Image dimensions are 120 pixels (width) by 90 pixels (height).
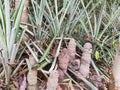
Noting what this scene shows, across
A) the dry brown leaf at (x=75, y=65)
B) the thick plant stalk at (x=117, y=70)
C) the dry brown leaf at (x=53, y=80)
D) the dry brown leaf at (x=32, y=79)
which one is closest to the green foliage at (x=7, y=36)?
the dry brown leaf at (x=32, y=79)

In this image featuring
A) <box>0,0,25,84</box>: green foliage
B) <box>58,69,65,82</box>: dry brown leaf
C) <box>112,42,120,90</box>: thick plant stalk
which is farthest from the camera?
<box>58,69,65,82</box>: dry brown leaf

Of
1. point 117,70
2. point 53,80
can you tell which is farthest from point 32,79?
point 117,70

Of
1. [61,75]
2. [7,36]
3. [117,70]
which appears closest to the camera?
[117,70]

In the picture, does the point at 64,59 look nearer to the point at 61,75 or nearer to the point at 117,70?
the point at 61,75

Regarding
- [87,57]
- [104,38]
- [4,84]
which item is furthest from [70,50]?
[104,38]

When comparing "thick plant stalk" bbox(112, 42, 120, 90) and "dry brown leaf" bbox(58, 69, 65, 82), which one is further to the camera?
"dry brown leaf" bbox(58, 69, 65, 82)

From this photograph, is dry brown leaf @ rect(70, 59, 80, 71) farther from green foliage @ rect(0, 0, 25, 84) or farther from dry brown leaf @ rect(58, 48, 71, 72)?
green foliage @ rect(0, 0, 25, 84)

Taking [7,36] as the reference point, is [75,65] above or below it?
below

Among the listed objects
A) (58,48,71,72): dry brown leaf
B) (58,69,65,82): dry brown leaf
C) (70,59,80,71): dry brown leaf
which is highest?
(58,48,71,72): dry brown leaf

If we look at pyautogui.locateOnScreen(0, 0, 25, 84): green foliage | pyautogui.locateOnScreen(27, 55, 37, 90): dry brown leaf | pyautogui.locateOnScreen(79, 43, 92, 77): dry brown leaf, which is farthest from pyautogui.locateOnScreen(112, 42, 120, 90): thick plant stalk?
pyautogui.locateOnScreen(0, 0, 25, 84): green foliage

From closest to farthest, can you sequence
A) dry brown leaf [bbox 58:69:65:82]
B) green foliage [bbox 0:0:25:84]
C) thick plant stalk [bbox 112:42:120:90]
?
thick plant stalk [bbox 112:42:120:90] < green foliage [bbox 0:0:25:84] < dry brown leaf [bbox 58:69:65:82]

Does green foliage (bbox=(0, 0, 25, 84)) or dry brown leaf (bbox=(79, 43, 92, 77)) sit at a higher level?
green foliage (bbox=(0, 0, 25, 84))
